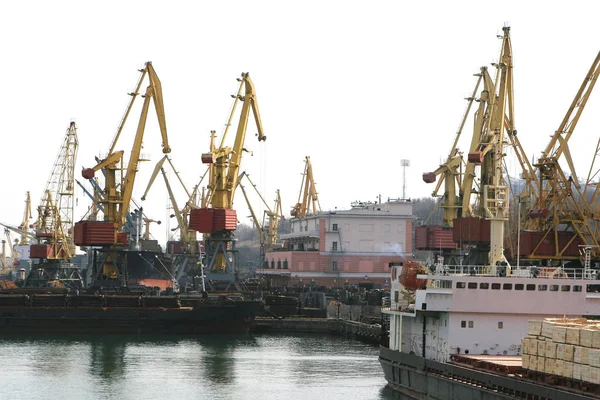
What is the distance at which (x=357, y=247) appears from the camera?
120625 millimetres

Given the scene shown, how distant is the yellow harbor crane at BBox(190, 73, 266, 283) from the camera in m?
89.0

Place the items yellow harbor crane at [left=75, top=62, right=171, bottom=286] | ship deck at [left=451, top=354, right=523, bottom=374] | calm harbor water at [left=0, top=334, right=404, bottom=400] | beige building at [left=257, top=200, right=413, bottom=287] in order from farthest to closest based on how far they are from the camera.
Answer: beige building at [left=257, top=200, right=413, bottom=287]
yellow harbor crane at [left=75, top=62, right=171, bottom=286]
calm harbor water at [left=0, top=334, right=404, bottom=400]
ship deck at [left=451, top=354, right=523, bottom=374]

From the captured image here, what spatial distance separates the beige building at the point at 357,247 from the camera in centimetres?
11988

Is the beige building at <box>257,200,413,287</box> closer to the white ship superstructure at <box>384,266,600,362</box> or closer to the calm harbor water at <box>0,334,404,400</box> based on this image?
the calm harbor water at <box>0,334,404,400</box>

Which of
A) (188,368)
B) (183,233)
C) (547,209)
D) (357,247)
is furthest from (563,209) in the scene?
(183,233)

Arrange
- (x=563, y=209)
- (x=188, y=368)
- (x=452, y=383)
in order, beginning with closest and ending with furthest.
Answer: (x=452, y=383) < (x=188, y=368) < (x=563, y=209)

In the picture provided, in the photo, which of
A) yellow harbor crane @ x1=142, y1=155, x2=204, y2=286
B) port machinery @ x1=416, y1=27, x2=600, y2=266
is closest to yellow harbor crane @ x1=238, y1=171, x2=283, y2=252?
yellow harbor crane @ x1=142, y1=155, x2=204, y2=286

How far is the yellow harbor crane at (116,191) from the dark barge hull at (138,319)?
10.2 meters

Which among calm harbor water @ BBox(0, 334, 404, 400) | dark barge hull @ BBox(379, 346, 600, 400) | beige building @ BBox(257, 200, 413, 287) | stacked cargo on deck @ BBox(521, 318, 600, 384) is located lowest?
calm harbor water @ BBox(0, 334, 404, 400)

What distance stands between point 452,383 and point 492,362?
1.94m

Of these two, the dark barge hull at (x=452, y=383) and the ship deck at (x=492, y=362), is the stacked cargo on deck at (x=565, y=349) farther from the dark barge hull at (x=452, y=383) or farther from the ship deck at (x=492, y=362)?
the ship deck at (x=492, y=362)

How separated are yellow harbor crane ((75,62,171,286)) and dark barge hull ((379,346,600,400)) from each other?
44462 mm

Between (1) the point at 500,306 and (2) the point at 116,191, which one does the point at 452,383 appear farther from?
(2) the point at 116,191

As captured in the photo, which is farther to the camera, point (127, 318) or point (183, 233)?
point (183, 233)
